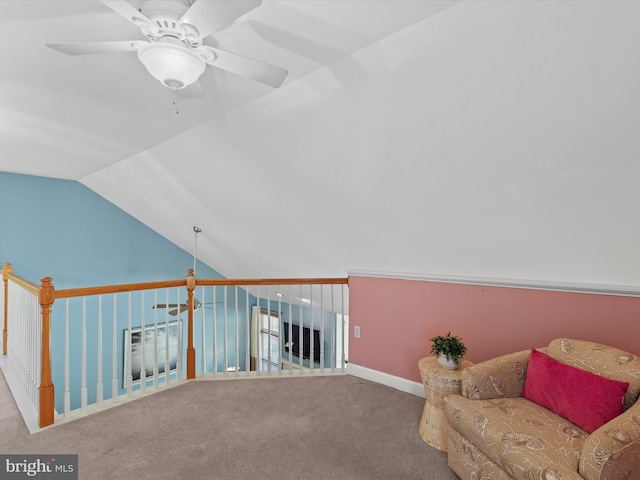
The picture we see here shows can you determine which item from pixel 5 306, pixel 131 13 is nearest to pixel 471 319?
pixel 131 13

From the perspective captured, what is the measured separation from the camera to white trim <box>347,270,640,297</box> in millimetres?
2289

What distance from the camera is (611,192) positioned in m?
1.99

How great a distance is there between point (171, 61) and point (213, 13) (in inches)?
13.6

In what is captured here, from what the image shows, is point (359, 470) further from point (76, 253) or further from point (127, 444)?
point (76, 253)

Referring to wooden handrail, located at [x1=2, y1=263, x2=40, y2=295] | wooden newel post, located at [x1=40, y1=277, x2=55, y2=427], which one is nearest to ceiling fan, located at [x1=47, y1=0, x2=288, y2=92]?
wooden newel post, located at [x1=40, y1=277, x2=55, y2=427]

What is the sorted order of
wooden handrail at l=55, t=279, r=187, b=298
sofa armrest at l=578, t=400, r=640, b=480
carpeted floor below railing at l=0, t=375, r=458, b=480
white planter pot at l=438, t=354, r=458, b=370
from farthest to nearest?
wooden handrail at l=55, t=279, r=187, b=298 → white planter pot at l=438, t=354, r=458, b=370 → carpeted floor below railing at l=0, t=375, r=458, b=480 → sofa armrest at l=578, t=400, r=640, b=480

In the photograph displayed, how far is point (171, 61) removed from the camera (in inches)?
60.3

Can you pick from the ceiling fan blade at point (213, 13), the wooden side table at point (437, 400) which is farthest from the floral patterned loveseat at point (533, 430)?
the ceiling fan blade at point (213, 13)

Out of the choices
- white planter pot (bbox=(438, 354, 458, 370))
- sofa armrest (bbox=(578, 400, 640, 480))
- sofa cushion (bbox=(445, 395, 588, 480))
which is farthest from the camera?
white planter pot (bbox=(438, 354, 458, 370))

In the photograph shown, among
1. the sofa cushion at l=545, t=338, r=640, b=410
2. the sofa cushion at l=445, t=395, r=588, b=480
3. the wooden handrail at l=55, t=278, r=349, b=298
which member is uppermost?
the wooden handrail at l=55, t=278, r=349, b=298

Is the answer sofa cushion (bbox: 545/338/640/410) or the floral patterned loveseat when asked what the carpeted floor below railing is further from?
sofa cushion (bbox: 545/338/640/410)

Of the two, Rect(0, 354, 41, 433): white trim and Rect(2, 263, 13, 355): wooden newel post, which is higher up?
Rect(2, 263, 13, 355): wooden newel post

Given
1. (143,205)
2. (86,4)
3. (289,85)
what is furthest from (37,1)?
(143,205)

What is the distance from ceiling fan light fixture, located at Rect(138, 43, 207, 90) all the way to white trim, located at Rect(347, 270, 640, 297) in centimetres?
249
